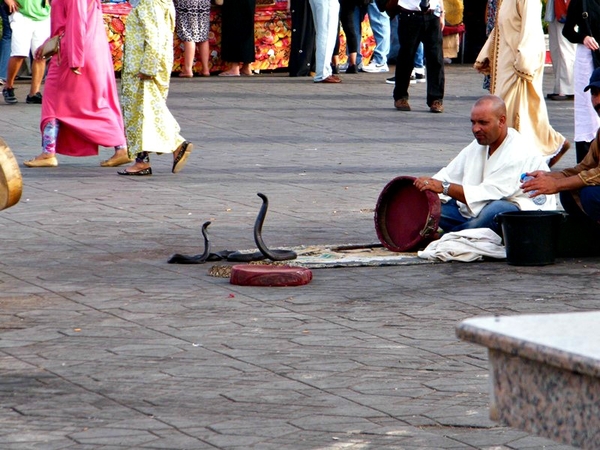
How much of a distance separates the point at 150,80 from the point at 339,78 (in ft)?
25.6

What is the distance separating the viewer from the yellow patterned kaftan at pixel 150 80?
1021cm

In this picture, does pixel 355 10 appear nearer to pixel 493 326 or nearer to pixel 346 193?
pixel 346 193

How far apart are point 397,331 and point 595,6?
4.90 meters

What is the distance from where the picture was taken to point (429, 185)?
24.8ft

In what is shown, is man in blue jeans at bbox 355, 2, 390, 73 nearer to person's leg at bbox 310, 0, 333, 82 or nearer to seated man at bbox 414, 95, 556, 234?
person's leg at bbox 310, 0, 333, 82

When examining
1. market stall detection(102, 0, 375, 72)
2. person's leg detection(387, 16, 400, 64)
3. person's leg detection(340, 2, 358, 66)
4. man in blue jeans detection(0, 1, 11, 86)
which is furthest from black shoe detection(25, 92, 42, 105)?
person's leg detection(387, 16, 400, 64)

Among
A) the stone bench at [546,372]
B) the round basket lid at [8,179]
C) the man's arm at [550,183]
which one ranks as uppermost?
the stone bench at [546,372]

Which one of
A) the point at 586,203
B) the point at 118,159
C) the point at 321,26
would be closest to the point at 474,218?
the point at 586,203

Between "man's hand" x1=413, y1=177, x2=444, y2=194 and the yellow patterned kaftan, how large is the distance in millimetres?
3243

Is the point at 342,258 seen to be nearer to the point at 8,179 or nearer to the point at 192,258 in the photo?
the point at 192,258

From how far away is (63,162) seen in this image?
11.5 metres

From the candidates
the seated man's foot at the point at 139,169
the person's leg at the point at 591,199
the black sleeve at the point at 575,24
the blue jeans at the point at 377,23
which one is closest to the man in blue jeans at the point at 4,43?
the blue jeans at the point at 377,23

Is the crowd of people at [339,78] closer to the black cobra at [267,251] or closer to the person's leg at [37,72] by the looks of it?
the person's leg at [37,72]

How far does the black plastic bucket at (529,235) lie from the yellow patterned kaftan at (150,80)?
12.3 feet
